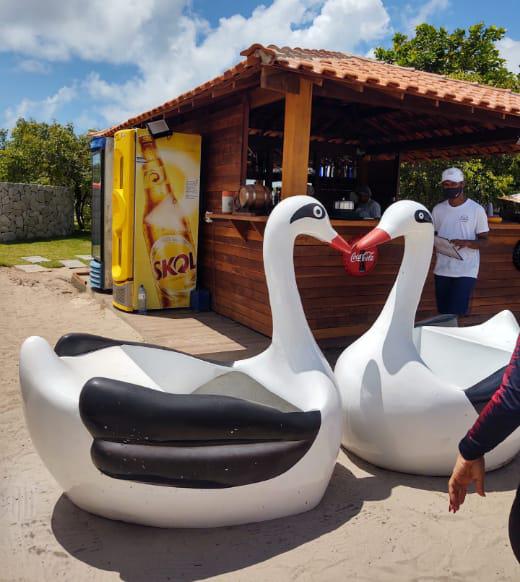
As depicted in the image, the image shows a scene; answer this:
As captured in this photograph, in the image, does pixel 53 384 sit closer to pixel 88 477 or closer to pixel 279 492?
pixel 88 477

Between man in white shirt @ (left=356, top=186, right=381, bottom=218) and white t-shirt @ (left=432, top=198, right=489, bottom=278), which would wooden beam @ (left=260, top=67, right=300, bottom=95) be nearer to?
white t-shirt @ (left=432, top=198, right=489, bottom=278)

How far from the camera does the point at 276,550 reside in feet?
8.00

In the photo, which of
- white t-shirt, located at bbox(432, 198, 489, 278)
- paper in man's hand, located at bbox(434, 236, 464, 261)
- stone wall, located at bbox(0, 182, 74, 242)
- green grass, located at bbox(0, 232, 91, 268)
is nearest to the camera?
paper in man's hand, located at bbox(434, 236, 464, 261)

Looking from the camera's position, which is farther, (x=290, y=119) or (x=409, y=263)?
(x=290, y=119)

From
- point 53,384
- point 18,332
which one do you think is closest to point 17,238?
point 18,332

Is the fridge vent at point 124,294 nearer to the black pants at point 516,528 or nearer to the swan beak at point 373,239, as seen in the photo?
the swan beak at point 373,239

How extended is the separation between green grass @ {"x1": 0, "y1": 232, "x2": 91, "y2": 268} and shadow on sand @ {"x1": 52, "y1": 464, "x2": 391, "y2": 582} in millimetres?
9819

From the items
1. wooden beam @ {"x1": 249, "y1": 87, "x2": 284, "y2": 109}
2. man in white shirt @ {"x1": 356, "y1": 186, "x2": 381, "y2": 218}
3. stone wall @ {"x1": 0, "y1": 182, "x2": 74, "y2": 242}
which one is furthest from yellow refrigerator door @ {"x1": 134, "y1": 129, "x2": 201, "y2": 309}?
stone wall @ {"x1": 0, "y1": 182, "x2": 74, "y2": 242}

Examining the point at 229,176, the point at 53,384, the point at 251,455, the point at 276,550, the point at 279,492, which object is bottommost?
the point at 276,550

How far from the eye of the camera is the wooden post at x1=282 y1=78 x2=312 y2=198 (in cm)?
511

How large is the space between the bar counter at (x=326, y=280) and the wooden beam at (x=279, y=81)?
1212 mm

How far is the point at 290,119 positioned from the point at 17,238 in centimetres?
1344

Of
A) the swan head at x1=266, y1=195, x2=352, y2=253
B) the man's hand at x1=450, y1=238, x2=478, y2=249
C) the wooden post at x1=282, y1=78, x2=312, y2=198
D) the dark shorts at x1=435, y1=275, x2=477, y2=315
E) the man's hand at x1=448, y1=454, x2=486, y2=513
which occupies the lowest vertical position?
the man's hand at x1=448, y1=454, x2=486, y2=513

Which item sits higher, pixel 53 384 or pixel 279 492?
pixel 53 384
